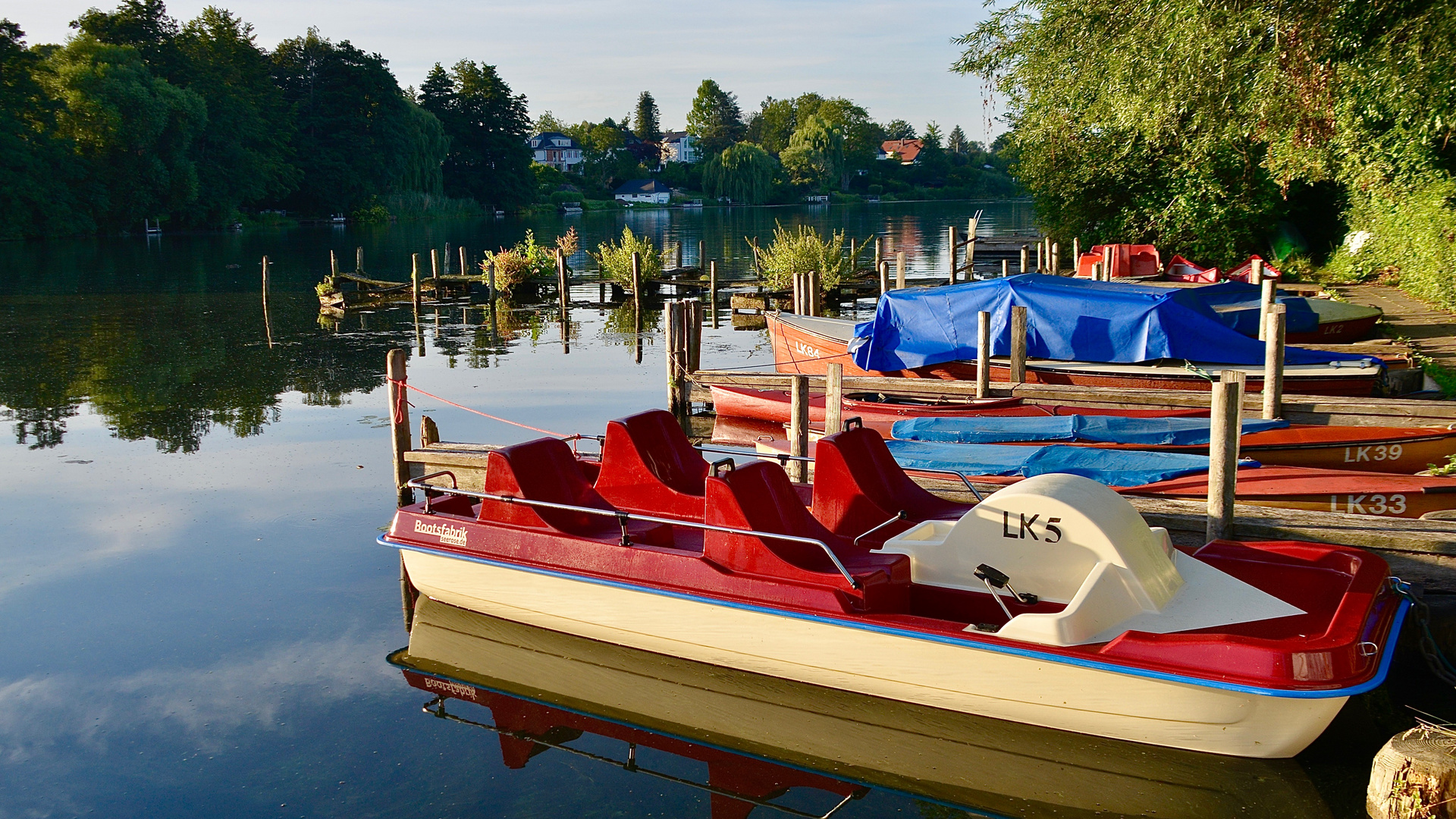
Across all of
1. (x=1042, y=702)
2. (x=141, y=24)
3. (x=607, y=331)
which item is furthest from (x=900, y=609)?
(x=141, y=24)

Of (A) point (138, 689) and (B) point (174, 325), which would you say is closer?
(A) point (138, 689)

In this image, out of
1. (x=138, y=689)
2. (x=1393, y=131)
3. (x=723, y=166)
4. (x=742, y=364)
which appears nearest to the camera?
(x=138, y=689)

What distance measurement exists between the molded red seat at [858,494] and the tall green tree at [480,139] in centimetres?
9643

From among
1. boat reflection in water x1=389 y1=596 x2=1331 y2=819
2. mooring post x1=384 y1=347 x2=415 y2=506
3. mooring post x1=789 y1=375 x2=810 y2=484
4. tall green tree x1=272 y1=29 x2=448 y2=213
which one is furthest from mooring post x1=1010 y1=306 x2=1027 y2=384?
tall green tree x1=272 y1=29 x2=448 y2=213

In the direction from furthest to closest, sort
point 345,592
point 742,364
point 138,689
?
point 742,364, point 345,592, point 138,689

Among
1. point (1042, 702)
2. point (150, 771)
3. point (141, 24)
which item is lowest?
point (150, 771)

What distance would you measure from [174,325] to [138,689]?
2207 centimetres

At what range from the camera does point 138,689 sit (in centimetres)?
813

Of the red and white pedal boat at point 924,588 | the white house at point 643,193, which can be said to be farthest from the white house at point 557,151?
the red and white pedal boat at point 924,588

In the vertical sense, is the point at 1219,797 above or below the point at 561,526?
below

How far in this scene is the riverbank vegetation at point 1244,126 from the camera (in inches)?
594

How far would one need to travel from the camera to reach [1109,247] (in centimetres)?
2606

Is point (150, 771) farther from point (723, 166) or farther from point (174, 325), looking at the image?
point (723, 166)

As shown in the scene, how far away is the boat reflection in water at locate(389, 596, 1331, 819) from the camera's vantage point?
20.9ft
